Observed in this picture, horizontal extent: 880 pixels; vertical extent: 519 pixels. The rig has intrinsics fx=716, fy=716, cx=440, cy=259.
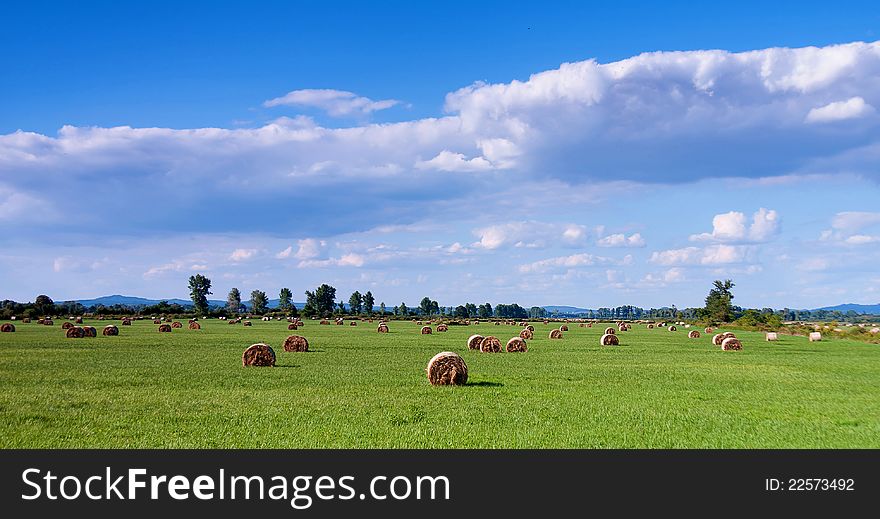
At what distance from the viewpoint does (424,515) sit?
10.1 metres

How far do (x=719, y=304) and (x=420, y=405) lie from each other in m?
143

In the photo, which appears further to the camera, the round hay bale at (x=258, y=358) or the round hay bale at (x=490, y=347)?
the round hay bale at (x=490, y=347)

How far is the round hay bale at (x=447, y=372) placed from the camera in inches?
970

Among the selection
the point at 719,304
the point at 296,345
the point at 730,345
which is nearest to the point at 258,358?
the point at 296,345

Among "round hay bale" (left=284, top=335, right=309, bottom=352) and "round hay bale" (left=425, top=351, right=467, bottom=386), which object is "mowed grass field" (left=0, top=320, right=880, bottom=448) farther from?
"round hay bale" (left=284, top=335, right=309, bottom=352)

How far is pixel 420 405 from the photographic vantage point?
19.8 m

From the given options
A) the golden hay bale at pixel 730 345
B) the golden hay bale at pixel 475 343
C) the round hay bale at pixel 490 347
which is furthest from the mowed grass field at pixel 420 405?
the golden hay bale at pixel 730 345

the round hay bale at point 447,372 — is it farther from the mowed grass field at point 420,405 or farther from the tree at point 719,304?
the tree at point 719,304

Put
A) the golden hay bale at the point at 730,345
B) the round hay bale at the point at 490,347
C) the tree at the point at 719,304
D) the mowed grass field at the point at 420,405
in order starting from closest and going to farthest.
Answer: the mowed grass field at the point at 420,405 → the round hay bale at the point at 490,347 → the golden hay bale at the point at 730,345 → the tree at the point at 719,304

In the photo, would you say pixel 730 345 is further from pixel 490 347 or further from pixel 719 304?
pixel 719 304

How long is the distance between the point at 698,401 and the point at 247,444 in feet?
46.0

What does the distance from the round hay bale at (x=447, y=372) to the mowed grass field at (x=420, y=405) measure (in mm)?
475

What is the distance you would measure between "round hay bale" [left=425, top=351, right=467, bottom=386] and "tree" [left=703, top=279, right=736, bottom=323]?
5048 inches

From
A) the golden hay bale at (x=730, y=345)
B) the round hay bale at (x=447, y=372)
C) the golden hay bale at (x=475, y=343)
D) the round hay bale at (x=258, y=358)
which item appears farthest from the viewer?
the golden hay bale at (x=730, y=345)
